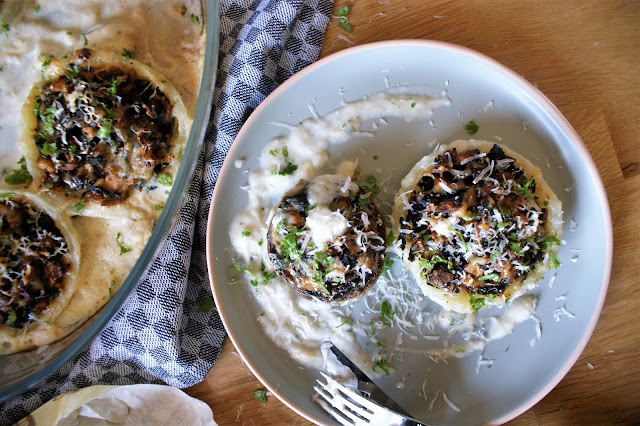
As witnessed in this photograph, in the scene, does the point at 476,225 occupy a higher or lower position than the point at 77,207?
lower

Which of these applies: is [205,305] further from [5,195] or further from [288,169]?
[5,195]

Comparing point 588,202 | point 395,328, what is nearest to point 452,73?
point 588,202

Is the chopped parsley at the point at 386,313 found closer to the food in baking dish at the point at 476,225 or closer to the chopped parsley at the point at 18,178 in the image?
the food in baking dish at the point at 476,225

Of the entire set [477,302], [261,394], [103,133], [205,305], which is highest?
[103,133]

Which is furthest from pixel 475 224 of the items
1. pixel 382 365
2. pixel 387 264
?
pixel 382 365

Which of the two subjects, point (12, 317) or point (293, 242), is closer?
point (293, 242)

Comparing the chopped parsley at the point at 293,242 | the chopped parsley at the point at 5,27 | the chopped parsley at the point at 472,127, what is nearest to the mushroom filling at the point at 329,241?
the chopped parsley at the point at 293,242

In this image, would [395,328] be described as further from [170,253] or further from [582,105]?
[582,105]
